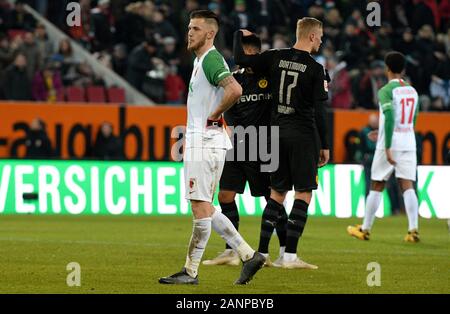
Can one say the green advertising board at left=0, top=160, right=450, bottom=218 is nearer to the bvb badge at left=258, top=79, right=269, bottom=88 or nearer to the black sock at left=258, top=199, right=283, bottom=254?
the bvb badge at left=258, top=79, right=269, bottom=88

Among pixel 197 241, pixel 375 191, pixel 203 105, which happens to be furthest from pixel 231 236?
pixel 375 191

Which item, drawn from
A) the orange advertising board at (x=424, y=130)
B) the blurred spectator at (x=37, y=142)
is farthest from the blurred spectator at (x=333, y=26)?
the blurred spectator at (x=37, y=142)

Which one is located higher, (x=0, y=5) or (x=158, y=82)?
(x=0, y=5)

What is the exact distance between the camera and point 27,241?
48.1ft

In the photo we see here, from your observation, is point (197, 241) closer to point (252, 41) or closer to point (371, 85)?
point (252, 41)

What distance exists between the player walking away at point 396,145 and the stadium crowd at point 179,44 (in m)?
8.26

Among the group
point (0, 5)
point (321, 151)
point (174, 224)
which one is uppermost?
point (0, 5)

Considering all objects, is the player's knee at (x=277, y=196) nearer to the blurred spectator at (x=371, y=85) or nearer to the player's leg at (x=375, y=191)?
the player's leg at (x=375, y=191)

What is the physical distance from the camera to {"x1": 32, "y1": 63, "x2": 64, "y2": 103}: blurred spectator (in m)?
22.7

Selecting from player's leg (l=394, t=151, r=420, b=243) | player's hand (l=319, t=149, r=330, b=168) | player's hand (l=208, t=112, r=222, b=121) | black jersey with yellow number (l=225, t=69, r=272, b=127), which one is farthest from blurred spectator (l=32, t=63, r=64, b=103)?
player's hand (l=208, t=112, r=222, b=121)
